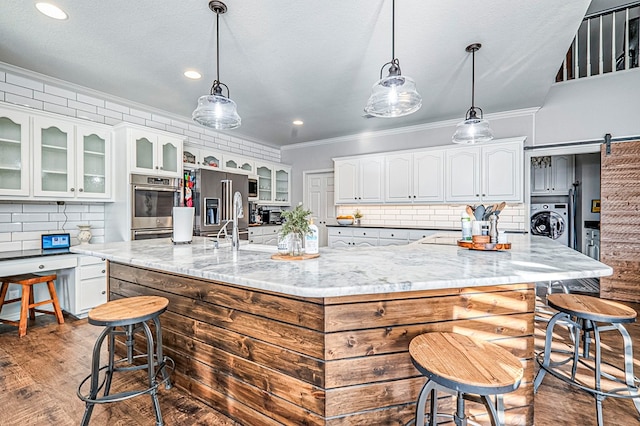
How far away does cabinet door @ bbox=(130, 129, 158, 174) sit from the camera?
3701 mm

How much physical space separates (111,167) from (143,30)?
2.00m

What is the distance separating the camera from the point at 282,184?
6641mm

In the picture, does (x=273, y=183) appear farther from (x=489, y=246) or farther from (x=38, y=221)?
(x=489, y=246)

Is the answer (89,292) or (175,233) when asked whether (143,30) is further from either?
(89,292)

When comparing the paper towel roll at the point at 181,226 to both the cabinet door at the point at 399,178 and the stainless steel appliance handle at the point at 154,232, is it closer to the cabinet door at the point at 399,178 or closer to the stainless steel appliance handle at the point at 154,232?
the stainless steel appliance handle at the point at 154,232

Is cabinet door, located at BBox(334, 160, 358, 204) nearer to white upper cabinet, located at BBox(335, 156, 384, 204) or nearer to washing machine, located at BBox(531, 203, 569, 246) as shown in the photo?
white upper cabinet, located at BBox(335, 156, 384, 204)

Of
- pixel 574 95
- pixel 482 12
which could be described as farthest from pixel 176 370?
pixel 574 95

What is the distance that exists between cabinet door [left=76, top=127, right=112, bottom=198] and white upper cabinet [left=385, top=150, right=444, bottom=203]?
13.7ft

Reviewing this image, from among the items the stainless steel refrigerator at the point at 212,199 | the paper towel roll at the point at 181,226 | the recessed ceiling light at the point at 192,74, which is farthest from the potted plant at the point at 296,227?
the stainless steel refrigerator at the point at 212,199

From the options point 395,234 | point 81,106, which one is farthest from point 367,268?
point 81,106

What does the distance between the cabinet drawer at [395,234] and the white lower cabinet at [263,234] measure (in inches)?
77.4

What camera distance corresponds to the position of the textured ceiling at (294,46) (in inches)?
87.7

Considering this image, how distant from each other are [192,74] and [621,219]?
5.70 m

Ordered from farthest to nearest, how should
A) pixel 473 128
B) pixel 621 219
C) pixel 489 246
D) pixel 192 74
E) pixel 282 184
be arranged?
pixel 282 184, pixel 621 219, pixel 192 74, pixel 473 128, pixel 489 246
